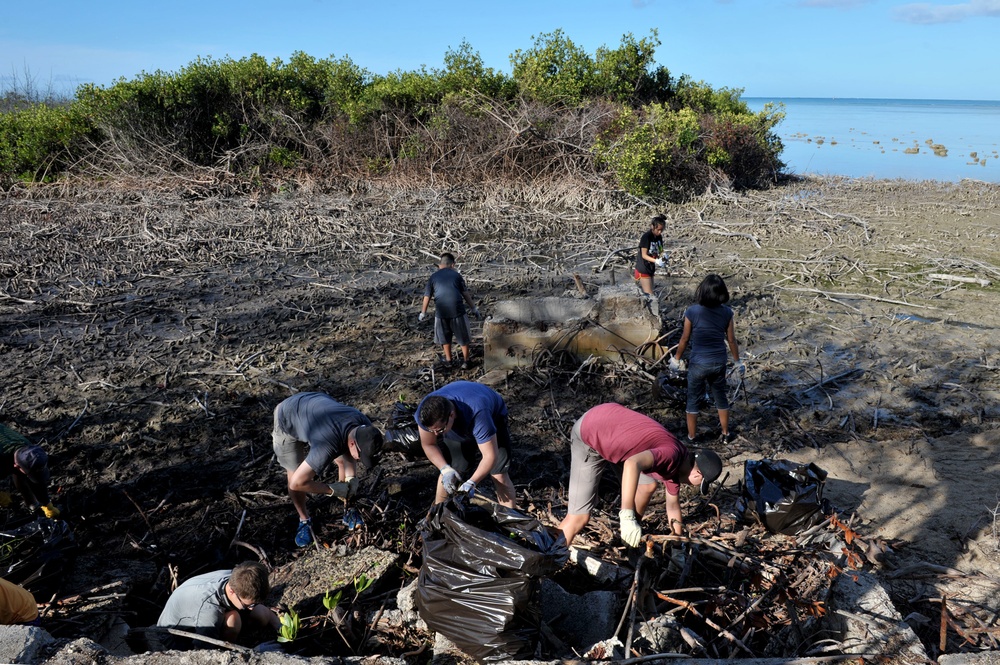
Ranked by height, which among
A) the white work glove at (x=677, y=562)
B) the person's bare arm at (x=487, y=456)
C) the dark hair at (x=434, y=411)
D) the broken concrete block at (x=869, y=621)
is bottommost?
the broken concrete block at (x=869, y=621)

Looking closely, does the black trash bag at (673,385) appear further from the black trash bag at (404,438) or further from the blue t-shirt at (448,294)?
the black trash bag at (404,438)

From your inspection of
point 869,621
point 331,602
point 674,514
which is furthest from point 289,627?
point 869,621

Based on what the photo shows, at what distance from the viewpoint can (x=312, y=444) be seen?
423 centimetres

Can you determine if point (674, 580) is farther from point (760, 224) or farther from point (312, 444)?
point (760, 224)

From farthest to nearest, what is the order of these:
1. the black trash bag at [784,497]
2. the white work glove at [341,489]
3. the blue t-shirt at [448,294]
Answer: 1. the blue t-shirt at [448,294]
2. the white work glove at [341,489]
3. the black trash bag at [784,497]

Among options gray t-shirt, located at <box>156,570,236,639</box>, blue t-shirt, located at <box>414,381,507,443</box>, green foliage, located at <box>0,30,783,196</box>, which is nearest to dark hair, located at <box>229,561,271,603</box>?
gray t-shirt, located at <box>156,570,236,639</box>

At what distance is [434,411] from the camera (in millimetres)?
3812

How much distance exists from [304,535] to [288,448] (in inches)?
23.3

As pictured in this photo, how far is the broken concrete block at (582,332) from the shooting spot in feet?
22.4

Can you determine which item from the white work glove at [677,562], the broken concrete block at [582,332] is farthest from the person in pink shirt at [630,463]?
the broken concrete block at [582,332]

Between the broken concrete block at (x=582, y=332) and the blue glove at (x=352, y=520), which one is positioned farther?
the broken concrete block at (x=582, y=332)

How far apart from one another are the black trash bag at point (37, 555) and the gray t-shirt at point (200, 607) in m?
1.01

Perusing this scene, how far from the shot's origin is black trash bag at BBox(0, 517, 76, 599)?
150 inches

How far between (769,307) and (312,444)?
22.3 ft
